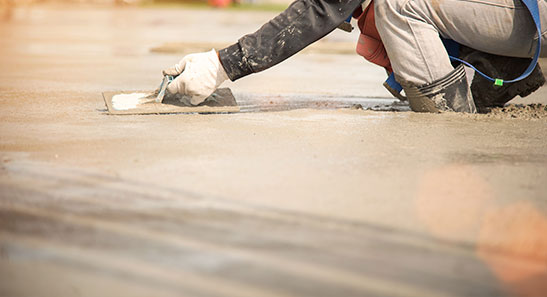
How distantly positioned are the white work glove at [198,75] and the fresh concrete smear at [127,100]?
0.19 metres

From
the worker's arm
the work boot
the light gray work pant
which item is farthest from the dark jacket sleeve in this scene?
A: the work boot

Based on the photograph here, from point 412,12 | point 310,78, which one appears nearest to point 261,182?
point 412,12

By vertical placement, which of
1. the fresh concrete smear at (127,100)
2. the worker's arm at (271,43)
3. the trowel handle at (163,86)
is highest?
the worker's arm at (271,43)

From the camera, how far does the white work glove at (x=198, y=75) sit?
108 inches

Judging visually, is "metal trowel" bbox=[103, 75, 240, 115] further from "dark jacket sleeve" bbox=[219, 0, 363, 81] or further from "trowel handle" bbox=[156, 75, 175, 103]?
"dark jacket sleeve" bbox=[219, 0, 363, 81]

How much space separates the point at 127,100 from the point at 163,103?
0.59 feet

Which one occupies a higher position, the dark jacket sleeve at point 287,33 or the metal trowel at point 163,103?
the dark jacket sleeve at point 287,33

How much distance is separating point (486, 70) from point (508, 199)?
1381mm

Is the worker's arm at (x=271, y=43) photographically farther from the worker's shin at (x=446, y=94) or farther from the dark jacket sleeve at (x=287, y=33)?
the worker's shin at (x=446, y=94)

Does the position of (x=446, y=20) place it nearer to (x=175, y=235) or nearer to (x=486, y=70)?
(x=486, y=70)

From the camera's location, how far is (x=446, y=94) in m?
2.83

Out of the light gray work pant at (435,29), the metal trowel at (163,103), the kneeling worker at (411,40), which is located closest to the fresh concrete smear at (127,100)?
the metal trowel at (163,103)

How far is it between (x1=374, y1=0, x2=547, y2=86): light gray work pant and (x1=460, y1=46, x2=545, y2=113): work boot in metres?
0.15

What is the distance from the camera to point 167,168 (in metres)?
1.91
